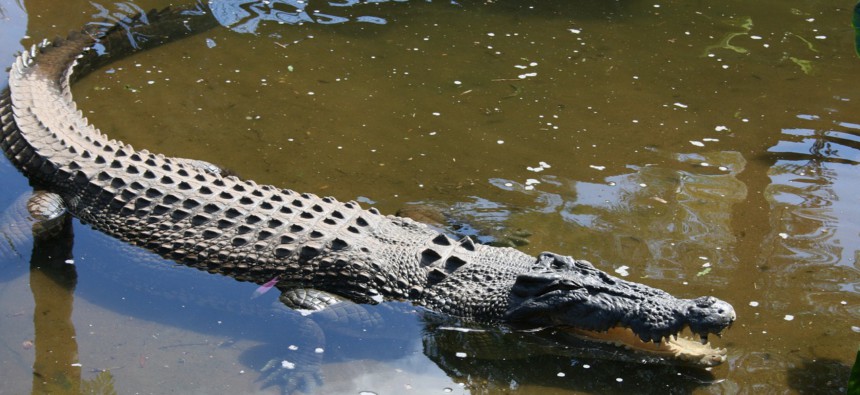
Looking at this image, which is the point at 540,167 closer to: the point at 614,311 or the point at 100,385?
the point at 614,311

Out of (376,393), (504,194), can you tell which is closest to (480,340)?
(376,393)

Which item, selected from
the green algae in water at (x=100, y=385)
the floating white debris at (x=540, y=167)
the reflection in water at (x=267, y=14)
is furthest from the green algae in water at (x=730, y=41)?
the green algae in water at (x=100, y=385)

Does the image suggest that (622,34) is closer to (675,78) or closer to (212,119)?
(675,78)

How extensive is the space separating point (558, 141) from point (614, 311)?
290cm

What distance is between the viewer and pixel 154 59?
334 inches

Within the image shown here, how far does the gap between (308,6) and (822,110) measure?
572 cm

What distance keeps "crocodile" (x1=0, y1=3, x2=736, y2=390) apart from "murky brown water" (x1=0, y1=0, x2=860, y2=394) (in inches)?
12.0

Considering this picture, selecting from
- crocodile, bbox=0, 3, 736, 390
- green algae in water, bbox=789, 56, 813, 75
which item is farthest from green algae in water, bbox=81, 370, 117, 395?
green algae in water, bbox=789, 56, 813, 75

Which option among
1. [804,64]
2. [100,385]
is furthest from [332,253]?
[804,64]

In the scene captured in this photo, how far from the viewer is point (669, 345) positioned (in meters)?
4.84

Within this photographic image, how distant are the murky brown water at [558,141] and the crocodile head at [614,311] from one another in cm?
20

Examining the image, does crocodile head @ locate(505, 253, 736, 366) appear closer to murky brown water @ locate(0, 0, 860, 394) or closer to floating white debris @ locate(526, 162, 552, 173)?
murky brown water @ locate(0, 0, 860, 394)

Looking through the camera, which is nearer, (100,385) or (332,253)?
(100,385)

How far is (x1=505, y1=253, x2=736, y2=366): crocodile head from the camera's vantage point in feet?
15.0
